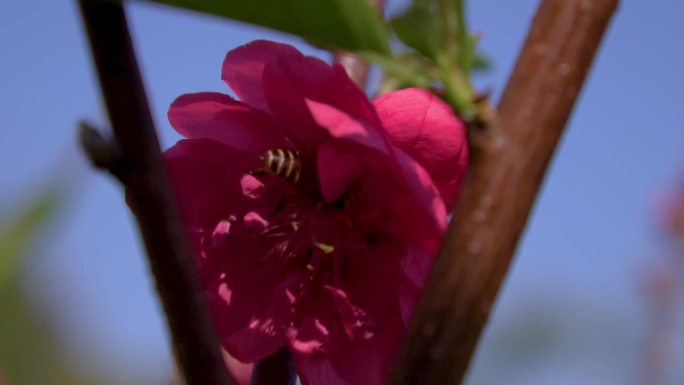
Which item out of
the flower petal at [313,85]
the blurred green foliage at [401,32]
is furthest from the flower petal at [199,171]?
the blurred green foliage at [401,32]

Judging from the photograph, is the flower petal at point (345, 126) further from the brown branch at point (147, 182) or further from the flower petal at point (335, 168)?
the brown branch at point (147, 182)

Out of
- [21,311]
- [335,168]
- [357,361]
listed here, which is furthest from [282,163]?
[21,311]

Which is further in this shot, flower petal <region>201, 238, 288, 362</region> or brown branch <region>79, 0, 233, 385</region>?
flower petal <region>201, 238, 288, 362</region>

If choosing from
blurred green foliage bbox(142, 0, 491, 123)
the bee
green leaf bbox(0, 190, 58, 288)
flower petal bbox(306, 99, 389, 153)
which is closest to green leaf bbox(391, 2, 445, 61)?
blurred green foliage bbox(142, 0, 491, 123)

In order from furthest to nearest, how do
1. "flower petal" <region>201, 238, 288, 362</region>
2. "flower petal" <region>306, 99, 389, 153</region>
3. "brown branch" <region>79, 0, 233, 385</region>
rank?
1. "flower petal" <region>201, 238, 288, 362</region>
2. "flower petal" <region>306, 99, 389, 153</region>
3. "brown branch" <region>79, 0, 233, 385</region>

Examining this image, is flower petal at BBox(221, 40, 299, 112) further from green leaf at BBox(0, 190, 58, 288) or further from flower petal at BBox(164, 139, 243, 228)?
green leaf at BBox(0, 190, 58, 288)

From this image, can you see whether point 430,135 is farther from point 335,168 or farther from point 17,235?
point 17,235
